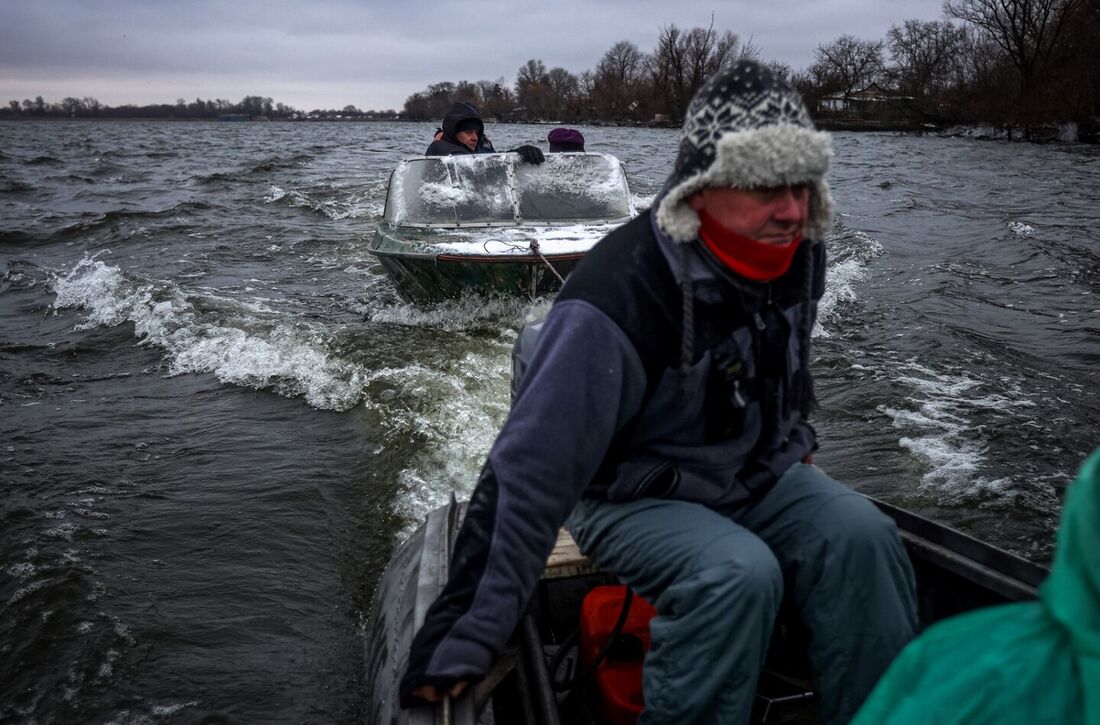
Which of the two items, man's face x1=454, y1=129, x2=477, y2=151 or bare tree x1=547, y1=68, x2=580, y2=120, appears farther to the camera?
bare tree x1=547, y1=68, x2=580, y2=120

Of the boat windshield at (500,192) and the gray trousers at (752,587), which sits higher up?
the boat windshield at (500,192)

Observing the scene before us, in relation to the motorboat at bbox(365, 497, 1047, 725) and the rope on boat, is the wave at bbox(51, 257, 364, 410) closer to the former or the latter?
the rope on boat

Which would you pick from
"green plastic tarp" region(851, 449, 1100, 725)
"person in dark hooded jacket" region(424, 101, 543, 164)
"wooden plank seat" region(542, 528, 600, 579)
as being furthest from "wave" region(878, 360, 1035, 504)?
"person in dark hooded jacket" region(424, 101, 543, 164)

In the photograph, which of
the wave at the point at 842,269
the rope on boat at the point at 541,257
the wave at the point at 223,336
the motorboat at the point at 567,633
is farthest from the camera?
the wave at the point at 842,269

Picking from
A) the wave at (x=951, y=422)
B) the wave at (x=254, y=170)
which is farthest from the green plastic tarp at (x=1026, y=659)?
the wave at (x=254, y=170)

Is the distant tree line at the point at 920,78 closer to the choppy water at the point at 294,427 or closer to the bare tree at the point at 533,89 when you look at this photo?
the bare tree at the point at 533,89

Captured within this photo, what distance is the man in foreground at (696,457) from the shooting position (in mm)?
1882

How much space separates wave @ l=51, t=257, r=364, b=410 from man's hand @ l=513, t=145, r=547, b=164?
2.95 m

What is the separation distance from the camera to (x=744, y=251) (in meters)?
1.98

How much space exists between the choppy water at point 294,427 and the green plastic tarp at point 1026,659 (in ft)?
9.88

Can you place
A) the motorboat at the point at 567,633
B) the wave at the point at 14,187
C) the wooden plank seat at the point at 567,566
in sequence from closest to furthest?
1. the motorboat at the point at 567,633
2. the wooden plank seat at the point at 567,566
3. the wave at the point at 14,187

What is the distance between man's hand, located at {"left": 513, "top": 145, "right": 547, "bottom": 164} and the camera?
31.1 feet

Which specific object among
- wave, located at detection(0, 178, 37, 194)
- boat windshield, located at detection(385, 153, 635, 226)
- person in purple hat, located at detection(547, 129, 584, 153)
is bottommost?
wave, located at detection(0, 178, 37, 194)

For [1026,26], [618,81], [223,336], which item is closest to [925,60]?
[1026,26]
